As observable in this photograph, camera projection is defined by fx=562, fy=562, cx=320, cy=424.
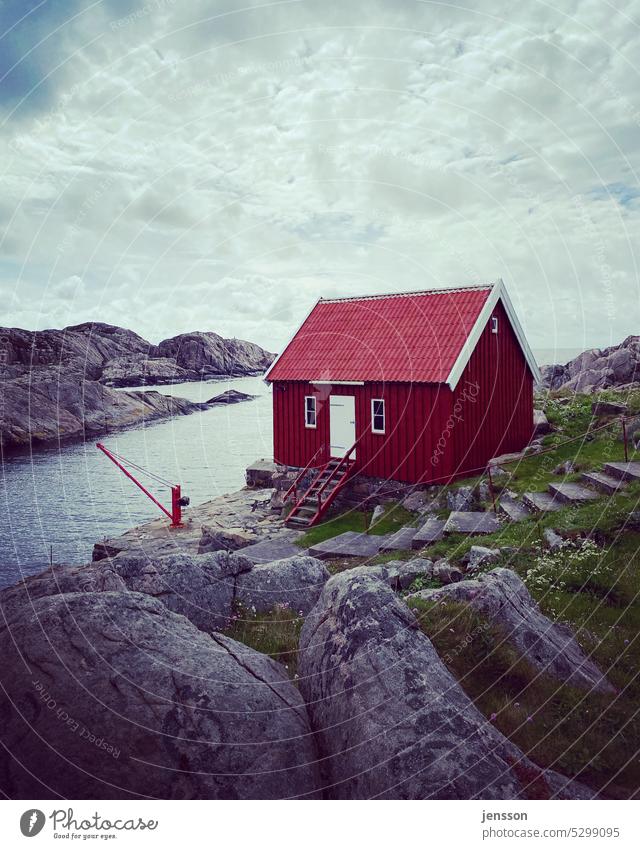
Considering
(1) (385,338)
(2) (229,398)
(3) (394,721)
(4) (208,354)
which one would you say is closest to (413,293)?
(1) (385,338)

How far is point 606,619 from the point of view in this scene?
7832 millimetres

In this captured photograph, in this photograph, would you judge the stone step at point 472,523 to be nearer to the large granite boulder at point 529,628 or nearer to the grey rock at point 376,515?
the grey rock at point 376,515

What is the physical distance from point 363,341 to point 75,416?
1363 inches

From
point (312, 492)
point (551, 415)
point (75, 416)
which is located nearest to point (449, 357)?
point (312, 492)

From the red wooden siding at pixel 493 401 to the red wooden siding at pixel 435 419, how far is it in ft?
0.11

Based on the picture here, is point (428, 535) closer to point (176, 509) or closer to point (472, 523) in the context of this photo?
point (472, 523)

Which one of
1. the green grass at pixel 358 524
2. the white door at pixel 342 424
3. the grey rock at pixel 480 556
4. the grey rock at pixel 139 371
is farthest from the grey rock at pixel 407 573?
the grey rock at pixel 139 371

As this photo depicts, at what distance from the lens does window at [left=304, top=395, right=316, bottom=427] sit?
2203 centimetres

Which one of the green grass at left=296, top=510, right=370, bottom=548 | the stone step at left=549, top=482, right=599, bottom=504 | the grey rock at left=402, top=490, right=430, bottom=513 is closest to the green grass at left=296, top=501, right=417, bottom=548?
the green grass at left=296, top=510, right=370, bottom=548

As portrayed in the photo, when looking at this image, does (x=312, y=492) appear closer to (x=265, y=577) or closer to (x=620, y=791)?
(x=265, y=577)

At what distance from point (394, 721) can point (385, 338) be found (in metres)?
17.4

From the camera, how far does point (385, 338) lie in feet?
68.9
